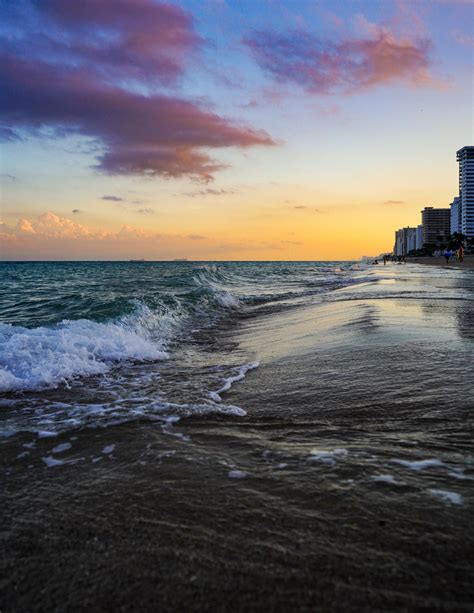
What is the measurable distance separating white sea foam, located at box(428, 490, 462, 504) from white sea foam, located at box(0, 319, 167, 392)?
5401 millimetres

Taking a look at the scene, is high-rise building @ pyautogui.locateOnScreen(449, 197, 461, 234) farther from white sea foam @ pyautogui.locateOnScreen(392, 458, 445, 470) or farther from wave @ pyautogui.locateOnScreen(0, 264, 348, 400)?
white sea foam @ pyautogui.locateOnScreen(392, 458, 445, 470)

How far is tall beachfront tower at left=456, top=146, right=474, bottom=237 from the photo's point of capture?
534 feet

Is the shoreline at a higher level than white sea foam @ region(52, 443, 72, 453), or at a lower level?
higher

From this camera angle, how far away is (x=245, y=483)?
290 cm

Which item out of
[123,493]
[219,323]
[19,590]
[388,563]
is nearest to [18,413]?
[123,493]

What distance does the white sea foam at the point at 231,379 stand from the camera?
5.24m

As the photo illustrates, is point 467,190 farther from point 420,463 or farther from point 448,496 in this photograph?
point 448,496

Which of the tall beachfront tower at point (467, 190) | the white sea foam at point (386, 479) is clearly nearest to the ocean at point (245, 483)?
the white sea foam at point (386, 479)

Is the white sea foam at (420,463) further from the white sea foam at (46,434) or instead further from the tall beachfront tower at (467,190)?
the tall beachfront tower at (467,190)

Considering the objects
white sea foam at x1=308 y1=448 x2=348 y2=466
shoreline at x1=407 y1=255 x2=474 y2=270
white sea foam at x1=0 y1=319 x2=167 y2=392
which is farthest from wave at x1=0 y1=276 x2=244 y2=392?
shoreline at x1=407 y1=255 x2=474 y2=270

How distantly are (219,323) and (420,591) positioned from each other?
12470mm

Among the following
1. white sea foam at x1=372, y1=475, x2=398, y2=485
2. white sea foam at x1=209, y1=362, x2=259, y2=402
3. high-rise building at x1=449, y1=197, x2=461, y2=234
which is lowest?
white sea foam at x1=209, y1=362, x2=259, y2=402

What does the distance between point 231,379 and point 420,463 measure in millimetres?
3364

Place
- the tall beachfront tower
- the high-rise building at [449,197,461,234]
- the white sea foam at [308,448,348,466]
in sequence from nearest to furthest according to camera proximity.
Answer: the white sea foam at [308,448,348,466] < the tall beachfront tower < the high-rise building at [449,197,461,234]
